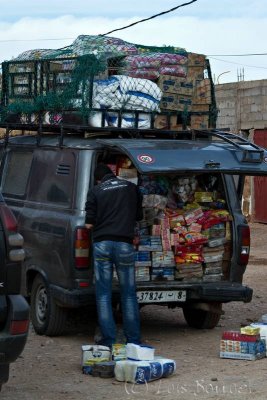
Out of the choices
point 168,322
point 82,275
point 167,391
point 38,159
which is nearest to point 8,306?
point 167,391

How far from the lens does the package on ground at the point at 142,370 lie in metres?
6.97

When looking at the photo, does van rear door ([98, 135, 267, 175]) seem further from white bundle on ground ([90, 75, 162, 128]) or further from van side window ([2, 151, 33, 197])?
van side window ([2, 151, 33, 197])

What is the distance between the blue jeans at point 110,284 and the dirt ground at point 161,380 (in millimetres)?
390

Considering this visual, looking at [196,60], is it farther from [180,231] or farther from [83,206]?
[83,206]

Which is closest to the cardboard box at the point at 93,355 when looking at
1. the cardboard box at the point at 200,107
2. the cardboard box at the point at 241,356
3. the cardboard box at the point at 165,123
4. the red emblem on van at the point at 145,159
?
the cardboard box at the point at 241,356

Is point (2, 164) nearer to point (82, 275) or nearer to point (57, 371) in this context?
point (82, 275)

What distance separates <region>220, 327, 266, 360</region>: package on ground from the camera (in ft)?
25.5

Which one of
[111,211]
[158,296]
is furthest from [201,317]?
[111,211]

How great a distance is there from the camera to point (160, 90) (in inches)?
367

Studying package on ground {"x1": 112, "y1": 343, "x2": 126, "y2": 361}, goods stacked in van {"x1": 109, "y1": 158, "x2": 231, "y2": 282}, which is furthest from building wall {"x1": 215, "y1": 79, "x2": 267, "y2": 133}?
package on ground {"x1": 112, "y1": 343, "x2": 126, "y2": 361}

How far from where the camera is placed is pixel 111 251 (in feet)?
26.2

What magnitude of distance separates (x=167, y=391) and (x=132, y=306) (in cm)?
Result: 144

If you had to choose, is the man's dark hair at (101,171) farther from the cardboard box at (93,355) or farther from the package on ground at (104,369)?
the package on ground at (104,369)

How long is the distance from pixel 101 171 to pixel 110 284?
1.10m
